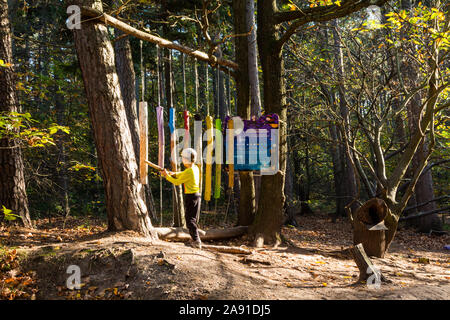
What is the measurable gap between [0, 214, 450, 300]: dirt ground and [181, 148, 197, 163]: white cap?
152 centimetres

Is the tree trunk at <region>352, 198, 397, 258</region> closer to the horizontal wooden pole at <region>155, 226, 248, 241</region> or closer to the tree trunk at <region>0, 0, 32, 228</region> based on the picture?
the horizontal wooden pole at <region>155, 226, 248, 241</region>

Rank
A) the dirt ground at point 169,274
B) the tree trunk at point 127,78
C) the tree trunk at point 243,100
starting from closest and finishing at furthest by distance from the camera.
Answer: the dirt ground at point 169,274 → the tree trunk at point 243,100 → the tree trunk at point 127,78

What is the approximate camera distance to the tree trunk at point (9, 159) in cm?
665

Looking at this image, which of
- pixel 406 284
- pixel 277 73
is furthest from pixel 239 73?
pixel 406 284

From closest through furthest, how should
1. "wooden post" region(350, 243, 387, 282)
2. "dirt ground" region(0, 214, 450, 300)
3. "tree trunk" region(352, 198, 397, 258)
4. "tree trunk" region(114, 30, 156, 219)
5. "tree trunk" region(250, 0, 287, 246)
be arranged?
"dirt ground" region(0, 214, 450, 300) → "wooden post" region(350, 243, 387, 282) → "tree trunk" region(352, 198, 397, 258) → "tree trunk" region(250, 0, 287, 246) → "tree trunk" region(114, 30, 156, 219)

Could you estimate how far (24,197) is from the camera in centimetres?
688

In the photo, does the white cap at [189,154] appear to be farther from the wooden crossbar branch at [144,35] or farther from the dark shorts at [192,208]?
the wooden crossbar branch at [144,35]

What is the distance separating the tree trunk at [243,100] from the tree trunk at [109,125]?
271 centimetres

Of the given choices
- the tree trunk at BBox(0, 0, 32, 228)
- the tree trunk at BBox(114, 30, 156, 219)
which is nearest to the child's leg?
the tree trunk at BBox(0, 0, 32, 228)

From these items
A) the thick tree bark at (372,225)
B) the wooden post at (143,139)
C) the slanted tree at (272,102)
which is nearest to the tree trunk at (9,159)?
the wooden post at (143,139)

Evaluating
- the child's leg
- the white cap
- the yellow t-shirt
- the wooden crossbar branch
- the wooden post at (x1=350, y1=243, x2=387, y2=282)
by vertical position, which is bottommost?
the wooden post at (x1=350, y1=243, x2=387, y2=282)

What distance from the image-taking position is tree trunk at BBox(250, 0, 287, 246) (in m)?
6.91

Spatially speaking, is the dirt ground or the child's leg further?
the child's leg

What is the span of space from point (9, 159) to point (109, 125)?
2.95 meters
